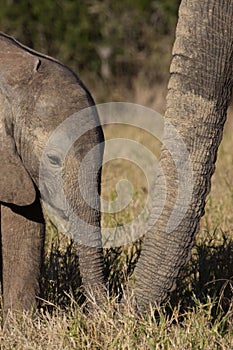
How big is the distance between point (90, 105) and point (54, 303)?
109cm

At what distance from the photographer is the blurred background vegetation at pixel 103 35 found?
38.9ft

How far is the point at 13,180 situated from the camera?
4164 millimetres

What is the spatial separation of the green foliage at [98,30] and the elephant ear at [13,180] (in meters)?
7.67

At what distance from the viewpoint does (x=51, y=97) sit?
13.5 feet

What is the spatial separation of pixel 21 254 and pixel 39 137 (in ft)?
2.18

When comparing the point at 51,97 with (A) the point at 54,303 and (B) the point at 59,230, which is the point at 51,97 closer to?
(A) the point at 54,303

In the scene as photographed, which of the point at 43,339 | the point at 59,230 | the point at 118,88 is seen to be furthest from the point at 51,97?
the point at 118,88

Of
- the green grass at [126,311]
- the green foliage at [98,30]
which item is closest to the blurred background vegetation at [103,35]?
the green foliage at [98,30]

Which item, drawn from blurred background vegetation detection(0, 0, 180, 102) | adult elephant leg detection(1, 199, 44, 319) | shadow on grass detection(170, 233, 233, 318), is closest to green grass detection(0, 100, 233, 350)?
shadow on grass detection(170, 233, 233, 318)

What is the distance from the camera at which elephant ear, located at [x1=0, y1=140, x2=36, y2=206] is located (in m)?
4.16

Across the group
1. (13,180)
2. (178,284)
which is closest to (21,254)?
(13,180)

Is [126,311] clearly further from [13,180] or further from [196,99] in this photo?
[196,99]

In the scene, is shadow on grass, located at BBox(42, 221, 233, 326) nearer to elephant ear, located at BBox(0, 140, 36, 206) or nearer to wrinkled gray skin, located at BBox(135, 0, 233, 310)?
elephant ear, located at BBox(0, 140, 36, 206)

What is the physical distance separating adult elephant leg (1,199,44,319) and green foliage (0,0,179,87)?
24.4 ft
